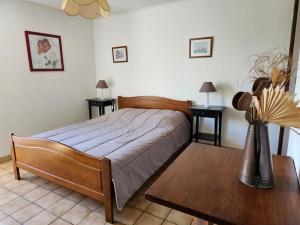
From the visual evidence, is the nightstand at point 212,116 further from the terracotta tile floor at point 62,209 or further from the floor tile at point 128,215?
the floor tile at point 128,215

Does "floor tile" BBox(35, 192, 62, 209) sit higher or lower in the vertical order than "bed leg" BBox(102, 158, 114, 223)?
lower

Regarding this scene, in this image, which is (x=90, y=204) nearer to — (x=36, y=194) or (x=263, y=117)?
(x=36, y=194)

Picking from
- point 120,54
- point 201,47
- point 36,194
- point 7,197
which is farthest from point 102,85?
point 7,197

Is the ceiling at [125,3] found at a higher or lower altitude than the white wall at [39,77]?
higher

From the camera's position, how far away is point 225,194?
881 millimetres

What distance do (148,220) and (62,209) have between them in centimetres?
88

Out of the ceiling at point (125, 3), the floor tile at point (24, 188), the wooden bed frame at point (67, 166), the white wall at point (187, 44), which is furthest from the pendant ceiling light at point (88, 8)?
the floor tile at point (24, 188)

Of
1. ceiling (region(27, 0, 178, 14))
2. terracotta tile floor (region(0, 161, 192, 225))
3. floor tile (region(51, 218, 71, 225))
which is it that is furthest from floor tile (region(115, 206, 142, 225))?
ceiling (region(27, 0, 178, 14))

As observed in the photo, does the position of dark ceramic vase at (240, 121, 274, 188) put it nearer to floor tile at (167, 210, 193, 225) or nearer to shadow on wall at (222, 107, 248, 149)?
floor tile at (167, 210, 193, 225)

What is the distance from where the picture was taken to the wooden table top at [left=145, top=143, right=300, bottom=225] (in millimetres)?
759

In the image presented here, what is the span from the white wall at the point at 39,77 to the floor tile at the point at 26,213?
4.92 feet

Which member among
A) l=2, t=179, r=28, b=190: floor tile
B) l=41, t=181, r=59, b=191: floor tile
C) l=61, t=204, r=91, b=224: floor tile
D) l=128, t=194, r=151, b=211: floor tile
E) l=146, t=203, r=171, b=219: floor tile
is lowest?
l=146, t=203, r=171, b=219: floor tile

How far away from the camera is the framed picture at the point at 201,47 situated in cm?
321

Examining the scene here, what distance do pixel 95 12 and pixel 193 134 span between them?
7.81 ft
